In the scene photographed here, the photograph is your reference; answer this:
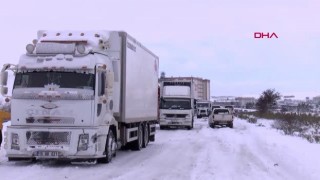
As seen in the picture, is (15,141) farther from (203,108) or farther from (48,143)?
(203,108)

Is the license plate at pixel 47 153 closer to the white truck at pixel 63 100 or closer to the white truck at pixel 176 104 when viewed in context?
the white truck at pixel 63 100

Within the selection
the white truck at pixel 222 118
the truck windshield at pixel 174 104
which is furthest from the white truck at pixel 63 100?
the white truck at pixel 222 118

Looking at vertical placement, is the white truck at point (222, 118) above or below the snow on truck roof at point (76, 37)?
below

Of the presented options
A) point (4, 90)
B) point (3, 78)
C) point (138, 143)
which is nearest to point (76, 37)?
point (3, 78)

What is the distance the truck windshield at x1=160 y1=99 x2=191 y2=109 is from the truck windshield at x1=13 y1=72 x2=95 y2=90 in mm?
23174

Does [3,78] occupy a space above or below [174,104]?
above

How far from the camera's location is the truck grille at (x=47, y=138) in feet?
41.9

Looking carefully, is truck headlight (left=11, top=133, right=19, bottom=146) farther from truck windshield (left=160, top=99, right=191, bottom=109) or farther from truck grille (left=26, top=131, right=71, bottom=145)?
Result: truck windshield (left=160, top=99, right=191, bottom=109)

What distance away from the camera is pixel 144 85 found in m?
18.8

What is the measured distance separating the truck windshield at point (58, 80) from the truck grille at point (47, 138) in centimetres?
124

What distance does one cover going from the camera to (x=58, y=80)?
13.2 m

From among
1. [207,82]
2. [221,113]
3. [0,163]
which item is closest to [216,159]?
[0,163]

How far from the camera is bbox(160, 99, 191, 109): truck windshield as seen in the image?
3628 centimetres

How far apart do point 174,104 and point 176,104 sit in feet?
0.47
